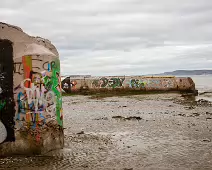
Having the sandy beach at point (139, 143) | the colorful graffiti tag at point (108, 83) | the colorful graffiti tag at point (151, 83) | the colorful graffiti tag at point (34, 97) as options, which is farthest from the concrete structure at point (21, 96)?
the colorful graffiti tag at point (151, 83)

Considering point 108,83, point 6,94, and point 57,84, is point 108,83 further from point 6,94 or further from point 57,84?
point 6,94

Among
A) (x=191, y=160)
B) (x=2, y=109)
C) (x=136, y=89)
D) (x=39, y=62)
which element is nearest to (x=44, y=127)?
(x=2, y=109)

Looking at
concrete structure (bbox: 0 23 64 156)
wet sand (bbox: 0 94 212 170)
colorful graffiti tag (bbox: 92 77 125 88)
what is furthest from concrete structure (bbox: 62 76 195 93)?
concrete structure (bbox: 0 23 64 156)

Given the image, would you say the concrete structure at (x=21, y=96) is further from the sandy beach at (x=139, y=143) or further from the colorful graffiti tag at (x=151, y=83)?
the colorful graffiti tag at (x=151, y=83)

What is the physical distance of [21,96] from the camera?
7.56m

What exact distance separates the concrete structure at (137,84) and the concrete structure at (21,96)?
25436mm

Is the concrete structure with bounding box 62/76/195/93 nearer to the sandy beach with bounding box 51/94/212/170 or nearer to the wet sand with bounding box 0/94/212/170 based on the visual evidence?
the sandy beach with bounding box 51/94/212/170

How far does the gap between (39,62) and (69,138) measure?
117 inches

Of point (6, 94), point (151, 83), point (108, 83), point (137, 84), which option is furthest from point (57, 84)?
point (151, 83)

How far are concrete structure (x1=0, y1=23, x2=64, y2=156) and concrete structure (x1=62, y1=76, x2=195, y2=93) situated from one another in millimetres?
25436

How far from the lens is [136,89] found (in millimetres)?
33469

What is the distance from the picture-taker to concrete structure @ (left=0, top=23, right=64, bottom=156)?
24.6 feet

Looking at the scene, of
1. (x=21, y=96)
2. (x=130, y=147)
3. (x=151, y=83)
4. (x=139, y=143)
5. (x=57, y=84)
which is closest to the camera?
(x=21, y=96)

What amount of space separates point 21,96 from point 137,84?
2659 centimetres
